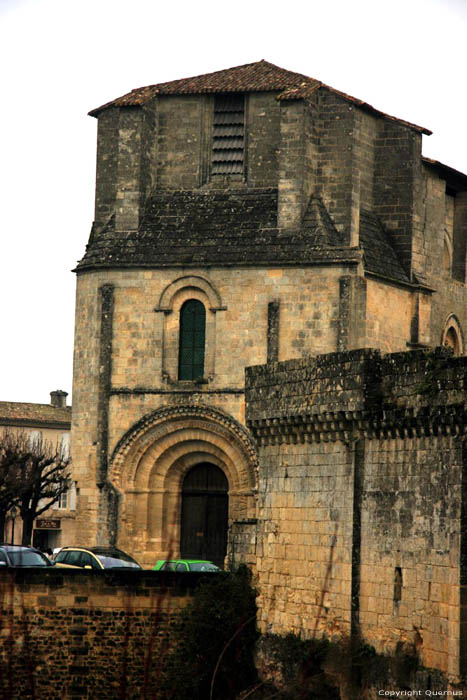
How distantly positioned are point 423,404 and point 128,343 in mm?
17205

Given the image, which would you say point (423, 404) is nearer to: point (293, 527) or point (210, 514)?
point (293, 527)

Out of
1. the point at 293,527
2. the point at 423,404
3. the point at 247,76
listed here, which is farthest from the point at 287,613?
the point at 247,76

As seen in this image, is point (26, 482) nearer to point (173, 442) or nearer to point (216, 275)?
point (173, 442)

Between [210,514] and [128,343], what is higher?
[128,343]

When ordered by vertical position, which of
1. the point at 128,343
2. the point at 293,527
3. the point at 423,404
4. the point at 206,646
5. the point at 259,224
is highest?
the point at 259,224

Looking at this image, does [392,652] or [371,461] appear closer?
[392,652]

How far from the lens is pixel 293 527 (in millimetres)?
25250

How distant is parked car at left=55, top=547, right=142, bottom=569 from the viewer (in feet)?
104

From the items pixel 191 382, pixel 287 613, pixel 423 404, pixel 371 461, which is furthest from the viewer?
pixel 191 382

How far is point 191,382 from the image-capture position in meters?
37.1

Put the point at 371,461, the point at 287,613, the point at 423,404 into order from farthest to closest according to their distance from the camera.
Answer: the point at 287,613
the point at 371,461
the point at 423,404

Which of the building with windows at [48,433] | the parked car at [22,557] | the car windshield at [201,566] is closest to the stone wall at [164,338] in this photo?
the parked car at [22,557]

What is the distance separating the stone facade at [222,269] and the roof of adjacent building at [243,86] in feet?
0.24

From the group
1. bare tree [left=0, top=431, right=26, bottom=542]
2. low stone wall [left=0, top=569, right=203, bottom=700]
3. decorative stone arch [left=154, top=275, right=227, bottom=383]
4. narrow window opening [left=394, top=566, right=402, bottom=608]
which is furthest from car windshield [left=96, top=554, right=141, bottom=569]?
bare tree [left=0, top=431, right=26, bottom=542]
